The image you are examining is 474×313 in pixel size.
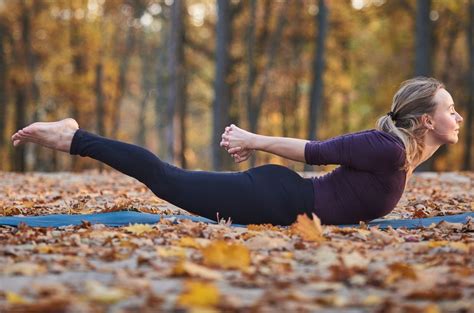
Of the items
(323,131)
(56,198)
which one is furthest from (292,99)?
(56,198)

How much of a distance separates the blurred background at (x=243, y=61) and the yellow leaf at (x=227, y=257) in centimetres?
1467

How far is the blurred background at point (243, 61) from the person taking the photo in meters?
21.9

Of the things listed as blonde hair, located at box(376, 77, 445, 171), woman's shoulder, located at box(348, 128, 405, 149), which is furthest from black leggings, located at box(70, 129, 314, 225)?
blonde hair, located at box(376, 77, 445, 171)

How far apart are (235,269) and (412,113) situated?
8.21 ft

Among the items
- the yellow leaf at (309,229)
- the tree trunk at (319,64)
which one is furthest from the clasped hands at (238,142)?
the tree trunk at (319,64)

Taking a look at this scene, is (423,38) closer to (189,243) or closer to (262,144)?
(262,144)

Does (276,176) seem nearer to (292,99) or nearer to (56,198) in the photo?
(56,198)

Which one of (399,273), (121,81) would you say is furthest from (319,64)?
(399,273)

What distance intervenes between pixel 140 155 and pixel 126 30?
26.6 meters

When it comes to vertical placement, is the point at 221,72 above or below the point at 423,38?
below

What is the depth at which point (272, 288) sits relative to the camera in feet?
10.3

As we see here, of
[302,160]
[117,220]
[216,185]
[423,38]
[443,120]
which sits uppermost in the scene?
[423,38]

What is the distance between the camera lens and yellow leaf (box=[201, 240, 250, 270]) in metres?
3.57

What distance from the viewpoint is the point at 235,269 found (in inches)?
139
